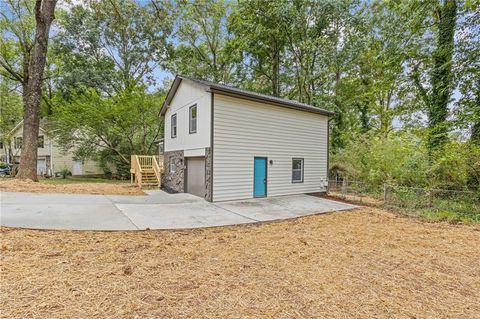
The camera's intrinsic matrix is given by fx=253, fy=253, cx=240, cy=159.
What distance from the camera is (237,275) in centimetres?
374

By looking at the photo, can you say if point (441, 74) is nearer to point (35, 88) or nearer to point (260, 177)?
point (260, 177)

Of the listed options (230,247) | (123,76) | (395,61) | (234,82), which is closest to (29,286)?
(230,247)

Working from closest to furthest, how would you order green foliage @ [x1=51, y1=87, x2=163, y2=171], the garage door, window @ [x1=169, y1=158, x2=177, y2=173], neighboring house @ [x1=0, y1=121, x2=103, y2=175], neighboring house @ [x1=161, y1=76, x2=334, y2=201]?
neighboring house @ [x1=161, y1=76, x2=334, y2=201], the garage door, window @ [x1=169, y1=158, x2=177, y2=173], green foliage @ [x1=51, y1=87, x2=163, y2=171], neighboring house @ [x1=0, y1=121, x2=103, y2=175]

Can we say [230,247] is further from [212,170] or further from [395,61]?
[395,61]

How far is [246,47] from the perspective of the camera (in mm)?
21078

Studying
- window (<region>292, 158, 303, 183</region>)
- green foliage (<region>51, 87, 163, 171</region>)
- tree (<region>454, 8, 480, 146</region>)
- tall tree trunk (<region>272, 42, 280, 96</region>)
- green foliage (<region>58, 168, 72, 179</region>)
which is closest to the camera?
tree (<region>454, 8, 480, 146</region>)

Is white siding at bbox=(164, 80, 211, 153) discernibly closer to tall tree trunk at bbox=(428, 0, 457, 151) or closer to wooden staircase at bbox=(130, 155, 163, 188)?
wooden staircase at bbox=(130, 155, 163, 188)

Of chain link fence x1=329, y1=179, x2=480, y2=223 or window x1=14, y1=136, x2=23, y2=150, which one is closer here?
chain link fence x1=329, y1=179, x2=480, y2=223

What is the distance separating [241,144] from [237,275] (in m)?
7.05

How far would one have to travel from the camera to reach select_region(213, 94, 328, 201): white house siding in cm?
991

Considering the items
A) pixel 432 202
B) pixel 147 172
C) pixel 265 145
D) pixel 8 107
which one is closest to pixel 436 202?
pixel 432 202

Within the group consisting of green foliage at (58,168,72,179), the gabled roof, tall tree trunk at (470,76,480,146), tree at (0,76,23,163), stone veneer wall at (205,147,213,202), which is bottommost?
green foliage at (58,168,72,179)

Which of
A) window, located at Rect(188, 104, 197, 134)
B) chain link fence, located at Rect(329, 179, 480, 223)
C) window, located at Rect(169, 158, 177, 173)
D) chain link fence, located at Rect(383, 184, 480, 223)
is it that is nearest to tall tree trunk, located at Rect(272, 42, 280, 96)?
window, located at Rect(169, 158, 177, 173)

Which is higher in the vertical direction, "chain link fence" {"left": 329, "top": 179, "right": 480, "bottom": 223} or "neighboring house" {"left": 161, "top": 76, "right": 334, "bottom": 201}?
"neighboring house" {"left": 161, "top": 76, "right": 334, "bottom": 201}
